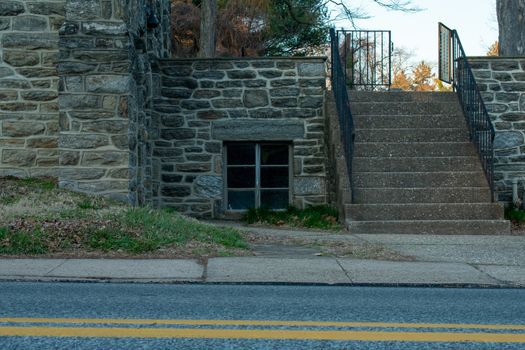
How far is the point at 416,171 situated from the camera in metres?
13.2

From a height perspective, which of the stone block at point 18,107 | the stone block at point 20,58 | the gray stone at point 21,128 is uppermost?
the stone block at point 20,58

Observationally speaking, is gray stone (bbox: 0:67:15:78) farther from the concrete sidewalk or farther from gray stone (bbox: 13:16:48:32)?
the concrete sidewalk

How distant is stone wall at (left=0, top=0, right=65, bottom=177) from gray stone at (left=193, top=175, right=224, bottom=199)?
2.80 m

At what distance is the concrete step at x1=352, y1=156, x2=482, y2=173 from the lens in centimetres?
1318

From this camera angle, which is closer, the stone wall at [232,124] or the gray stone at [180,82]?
the stone wall at [232,124]

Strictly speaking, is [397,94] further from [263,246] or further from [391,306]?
[391,306]

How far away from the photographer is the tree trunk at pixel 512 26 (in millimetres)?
17797

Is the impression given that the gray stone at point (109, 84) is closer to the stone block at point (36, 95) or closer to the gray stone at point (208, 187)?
the stone block at point (36, 95)

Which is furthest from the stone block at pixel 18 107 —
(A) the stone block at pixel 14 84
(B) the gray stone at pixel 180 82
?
(B) the gray stone at pixel 180 82

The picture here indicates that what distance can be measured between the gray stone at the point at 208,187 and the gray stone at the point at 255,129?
0.76 m

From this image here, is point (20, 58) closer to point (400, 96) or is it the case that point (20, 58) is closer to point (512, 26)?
point (400, 96)

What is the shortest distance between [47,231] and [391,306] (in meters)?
4.53

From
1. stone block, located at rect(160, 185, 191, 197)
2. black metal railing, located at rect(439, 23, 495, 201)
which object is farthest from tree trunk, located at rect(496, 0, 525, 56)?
stone block, located at rect(160, 185, 191, 197)

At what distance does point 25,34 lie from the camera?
1274 cm
